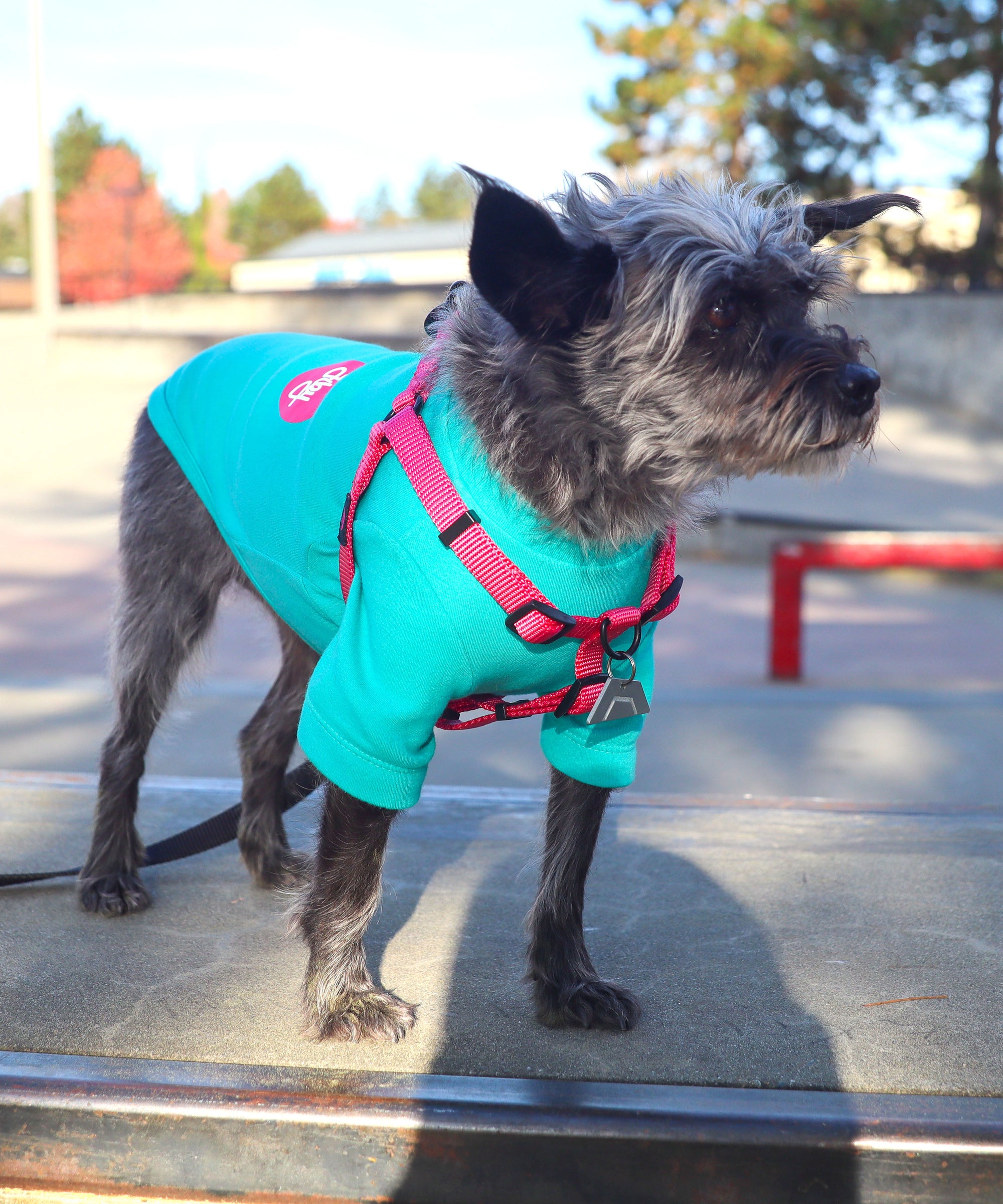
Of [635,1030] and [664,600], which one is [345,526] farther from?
[635,1030]

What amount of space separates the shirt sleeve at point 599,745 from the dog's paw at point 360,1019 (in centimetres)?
64

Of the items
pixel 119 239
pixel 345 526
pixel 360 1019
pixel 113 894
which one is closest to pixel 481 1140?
pixel 360 1019

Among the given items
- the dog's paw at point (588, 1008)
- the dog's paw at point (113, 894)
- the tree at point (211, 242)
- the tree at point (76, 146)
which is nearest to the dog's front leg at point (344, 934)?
the dog's paw at point (588, 1008)

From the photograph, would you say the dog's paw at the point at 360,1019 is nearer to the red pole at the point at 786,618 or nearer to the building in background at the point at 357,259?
the red pole at the point at 786,618

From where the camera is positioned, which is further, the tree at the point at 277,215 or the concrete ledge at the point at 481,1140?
the tree at the point at 277,215

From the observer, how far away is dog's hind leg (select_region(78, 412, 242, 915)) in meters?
3.34

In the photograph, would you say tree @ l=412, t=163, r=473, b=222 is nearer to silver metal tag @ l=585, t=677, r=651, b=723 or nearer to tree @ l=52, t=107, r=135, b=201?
tree @ l=52, t=107, r=135, b=201

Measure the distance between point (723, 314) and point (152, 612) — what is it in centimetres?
188

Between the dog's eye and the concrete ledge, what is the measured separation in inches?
59.2

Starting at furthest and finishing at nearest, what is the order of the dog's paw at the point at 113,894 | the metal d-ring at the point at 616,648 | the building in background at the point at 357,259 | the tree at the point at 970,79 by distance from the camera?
the building in background at the point at 357,259, the tree at the point at 970,79, the dog's paw at the point at 113,894, the metal d-ring at the point at 616,648

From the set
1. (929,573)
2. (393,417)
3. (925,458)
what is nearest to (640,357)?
(393,417)

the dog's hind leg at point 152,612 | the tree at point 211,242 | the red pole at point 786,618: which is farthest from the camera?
the tree at point 211,242

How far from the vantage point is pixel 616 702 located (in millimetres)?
2508

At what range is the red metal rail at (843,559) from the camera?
24.1 feet
